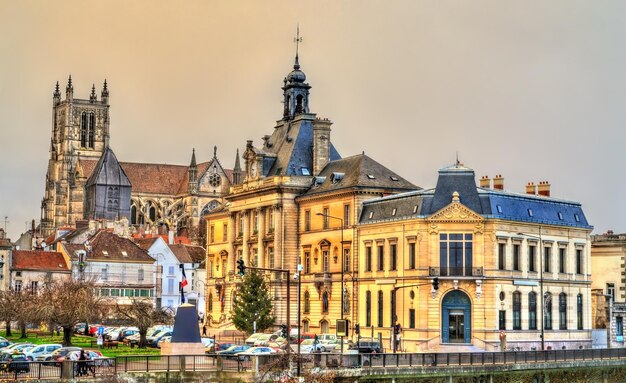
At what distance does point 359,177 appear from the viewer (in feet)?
329

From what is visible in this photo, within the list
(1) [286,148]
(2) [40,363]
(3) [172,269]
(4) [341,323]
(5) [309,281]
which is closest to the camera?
(2) [40,363]

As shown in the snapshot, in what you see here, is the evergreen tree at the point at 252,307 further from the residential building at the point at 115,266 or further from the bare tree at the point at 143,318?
the residential building at the point at 115,266

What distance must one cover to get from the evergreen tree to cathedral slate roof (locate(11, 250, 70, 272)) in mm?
32309

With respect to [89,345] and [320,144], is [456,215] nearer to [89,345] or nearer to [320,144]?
[320,144]

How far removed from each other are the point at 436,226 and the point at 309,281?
19.8 metres

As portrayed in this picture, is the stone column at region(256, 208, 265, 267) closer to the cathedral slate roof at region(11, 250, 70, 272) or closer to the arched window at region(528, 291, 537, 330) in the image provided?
the arched window at region(528, 291, 537, 330)

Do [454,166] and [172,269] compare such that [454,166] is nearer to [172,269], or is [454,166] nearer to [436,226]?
[436,226]

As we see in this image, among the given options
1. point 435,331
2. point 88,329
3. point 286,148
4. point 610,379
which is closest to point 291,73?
point 286,148

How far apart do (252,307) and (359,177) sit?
48.4ft

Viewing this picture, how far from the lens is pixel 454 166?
3551 inches

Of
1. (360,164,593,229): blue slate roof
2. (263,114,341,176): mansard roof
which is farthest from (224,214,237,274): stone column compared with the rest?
(360,164,593,229): blue slate roof

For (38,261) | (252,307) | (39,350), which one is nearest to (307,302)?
(252,307)

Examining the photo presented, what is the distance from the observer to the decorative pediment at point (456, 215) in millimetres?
87188

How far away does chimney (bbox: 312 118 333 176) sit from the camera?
109875 millimetres
